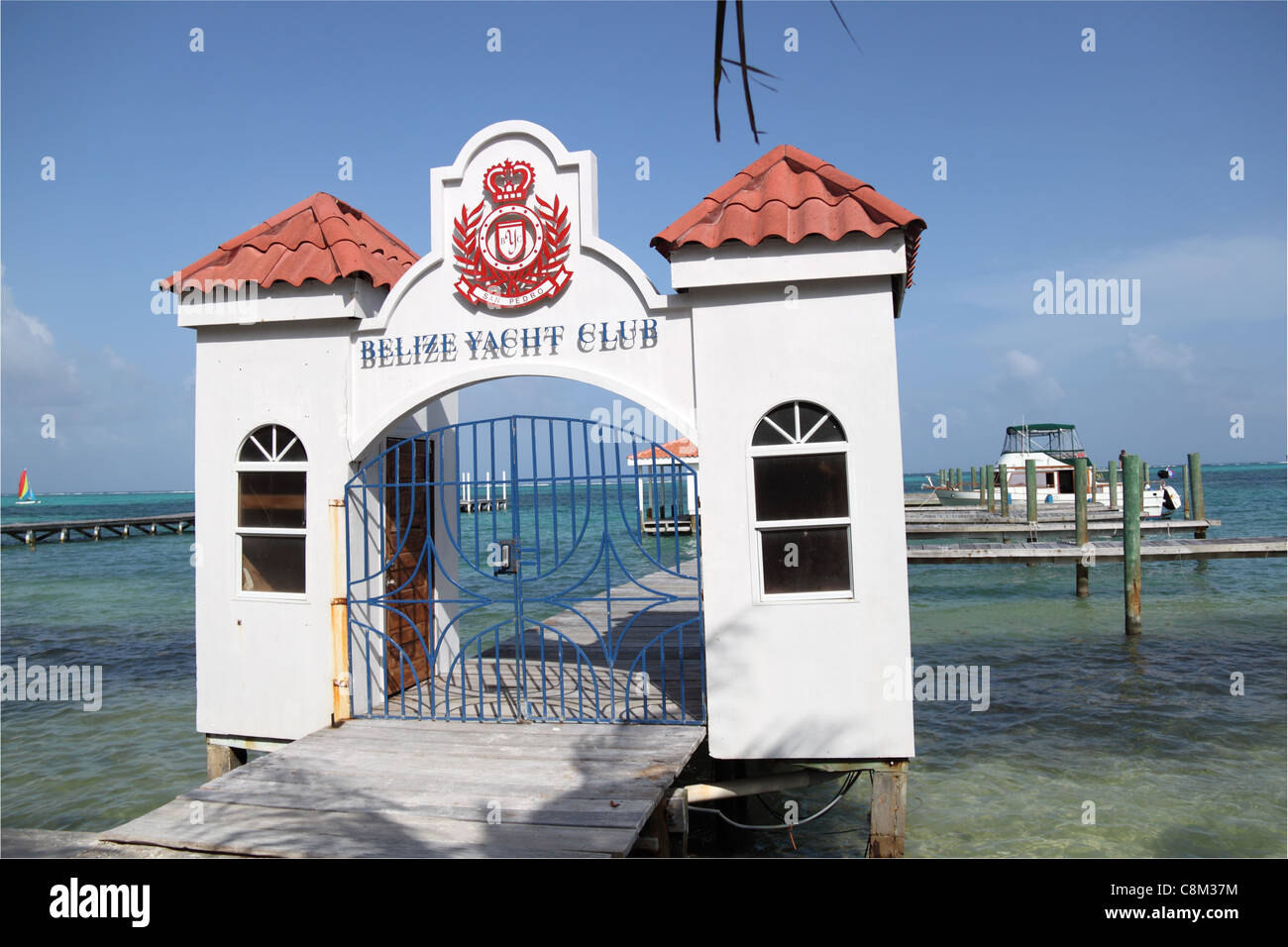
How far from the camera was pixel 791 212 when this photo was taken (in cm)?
657

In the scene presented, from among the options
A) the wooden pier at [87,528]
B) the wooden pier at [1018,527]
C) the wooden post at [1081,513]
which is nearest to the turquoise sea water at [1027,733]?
the wooden post at [1081,513]

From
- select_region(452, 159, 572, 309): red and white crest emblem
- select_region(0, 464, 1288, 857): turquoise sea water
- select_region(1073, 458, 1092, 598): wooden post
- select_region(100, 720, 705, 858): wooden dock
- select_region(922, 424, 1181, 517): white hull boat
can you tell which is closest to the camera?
select_region(100, 720, 705, 858): wooden dock

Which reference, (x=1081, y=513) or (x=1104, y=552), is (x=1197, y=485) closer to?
(x=1081, y=513)

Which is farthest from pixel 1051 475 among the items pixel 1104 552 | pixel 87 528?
pixel 87 528

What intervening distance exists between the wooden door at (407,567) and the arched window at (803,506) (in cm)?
302

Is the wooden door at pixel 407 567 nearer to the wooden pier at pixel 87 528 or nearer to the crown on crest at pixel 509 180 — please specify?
the crown on crest at pixel 509 180

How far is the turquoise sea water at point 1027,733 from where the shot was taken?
900 cm

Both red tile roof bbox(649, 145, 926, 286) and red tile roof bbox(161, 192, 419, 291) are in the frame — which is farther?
red tile roof bbox(161, 192, 419, 291)

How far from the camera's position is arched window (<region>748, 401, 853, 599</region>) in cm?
649

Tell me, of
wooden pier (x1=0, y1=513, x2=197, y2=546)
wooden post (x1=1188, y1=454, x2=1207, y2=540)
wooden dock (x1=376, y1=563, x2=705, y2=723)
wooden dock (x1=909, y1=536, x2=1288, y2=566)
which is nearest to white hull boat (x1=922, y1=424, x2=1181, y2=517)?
wooden post (x1=1188, y1=454, x2=1207, y2=540)

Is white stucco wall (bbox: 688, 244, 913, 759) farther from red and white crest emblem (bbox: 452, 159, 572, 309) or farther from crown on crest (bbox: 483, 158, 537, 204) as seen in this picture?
crown on crest (bbox: 483, 158, 537, 204)

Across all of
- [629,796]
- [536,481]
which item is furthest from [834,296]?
[629,796]

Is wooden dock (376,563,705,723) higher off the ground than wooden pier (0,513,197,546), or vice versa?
wooden pier (0,513,197,546)

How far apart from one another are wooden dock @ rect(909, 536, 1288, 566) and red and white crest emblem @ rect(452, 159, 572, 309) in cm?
1283
